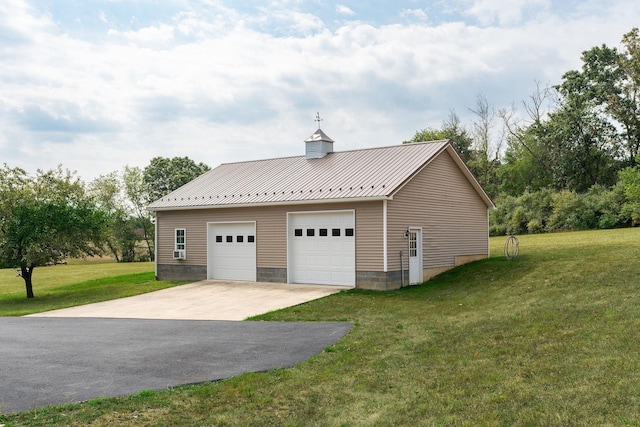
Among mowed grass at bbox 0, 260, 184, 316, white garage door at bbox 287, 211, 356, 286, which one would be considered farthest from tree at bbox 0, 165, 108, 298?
white garage door at bbox 287, 211, 356, 286

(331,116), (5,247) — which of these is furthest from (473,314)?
(5,247)

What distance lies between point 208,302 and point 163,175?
4233 centimetres

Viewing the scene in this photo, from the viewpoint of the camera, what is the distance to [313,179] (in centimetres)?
1914

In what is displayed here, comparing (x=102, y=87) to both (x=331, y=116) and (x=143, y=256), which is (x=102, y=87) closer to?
(x=331, y=116)

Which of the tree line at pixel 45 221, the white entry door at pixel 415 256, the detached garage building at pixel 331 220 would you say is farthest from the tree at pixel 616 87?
the tree line at pixel 45 221

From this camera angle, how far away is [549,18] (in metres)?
18.8

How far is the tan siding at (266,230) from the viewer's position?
1648 centimetres

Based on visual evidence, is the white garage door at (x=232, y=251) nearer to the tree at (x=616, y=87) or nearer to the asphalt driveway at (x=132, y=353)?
the asphalt driveway at (x=132, y=353)

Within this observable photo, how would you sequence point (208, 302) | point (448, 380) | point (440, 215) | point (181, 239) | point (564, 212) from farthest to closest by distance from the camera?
point (564, 212), point (181, 239), point (440, 215), point (208, 302), point (448, 380)

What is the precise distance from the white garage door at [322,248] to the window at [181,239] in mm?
4966

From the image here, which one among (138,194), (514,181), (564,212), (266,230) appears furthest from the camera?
(138,194)

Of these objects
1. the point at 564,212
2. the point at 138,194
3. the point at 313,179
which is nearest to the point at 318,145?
the point at 313,179

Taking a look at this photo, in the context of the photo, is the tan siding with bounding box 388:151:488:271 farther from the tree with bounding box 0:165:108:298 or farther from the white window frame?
the tree with bounding box 0:165:108:298

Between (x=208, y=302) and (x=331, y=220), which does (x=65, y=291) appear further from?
(x=331, y=220)
